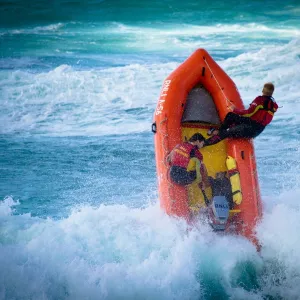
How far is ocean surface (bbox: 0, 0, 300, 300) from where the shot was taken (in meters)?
4.17

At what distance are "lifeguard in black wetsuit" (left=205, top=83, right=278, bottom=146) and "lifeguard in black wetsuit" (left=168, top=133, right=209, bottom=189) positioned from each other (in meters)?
0.38

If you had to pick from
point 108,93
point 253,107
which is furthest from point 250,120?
point 108,93

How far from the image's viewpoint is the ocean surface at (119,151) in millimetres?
4172

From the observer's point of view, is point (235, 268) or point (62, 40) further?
point (62, 40)

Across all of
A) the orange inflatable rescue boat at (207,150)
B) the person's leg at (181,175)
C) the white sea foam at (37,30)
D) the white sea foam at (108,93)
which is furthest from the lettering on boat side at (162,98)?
the white sea foam at (37,30)

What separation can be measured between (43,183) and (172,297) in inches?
121

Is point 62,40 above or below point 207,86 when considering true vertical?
above

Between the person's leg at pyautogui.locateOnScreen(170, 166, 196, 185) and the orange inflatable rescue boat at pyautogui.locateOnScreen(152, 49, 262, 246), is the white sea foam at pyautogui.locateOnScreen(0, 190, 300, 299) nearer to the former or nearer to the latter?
the orange inflatable rescue boat at pyautogui.locateOnScreen(152, 49, 262, 246)

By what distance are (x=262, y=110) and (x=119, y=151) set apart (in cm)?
352

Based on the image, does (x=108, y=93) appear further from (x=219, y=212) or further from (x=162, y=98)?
(x=219, y=212)

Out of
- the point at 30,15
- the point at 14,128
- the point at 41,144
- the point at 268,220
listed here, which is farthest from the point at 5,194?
the point at 30,15

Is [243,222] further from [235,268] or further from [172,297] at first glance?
[172,297]

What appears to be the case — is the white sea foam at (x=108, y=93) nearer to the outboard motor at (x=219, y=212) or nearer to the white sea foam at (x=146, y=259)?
the white sea foam at (x=146, y=259)

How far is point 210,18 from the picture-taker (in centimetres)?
1531
